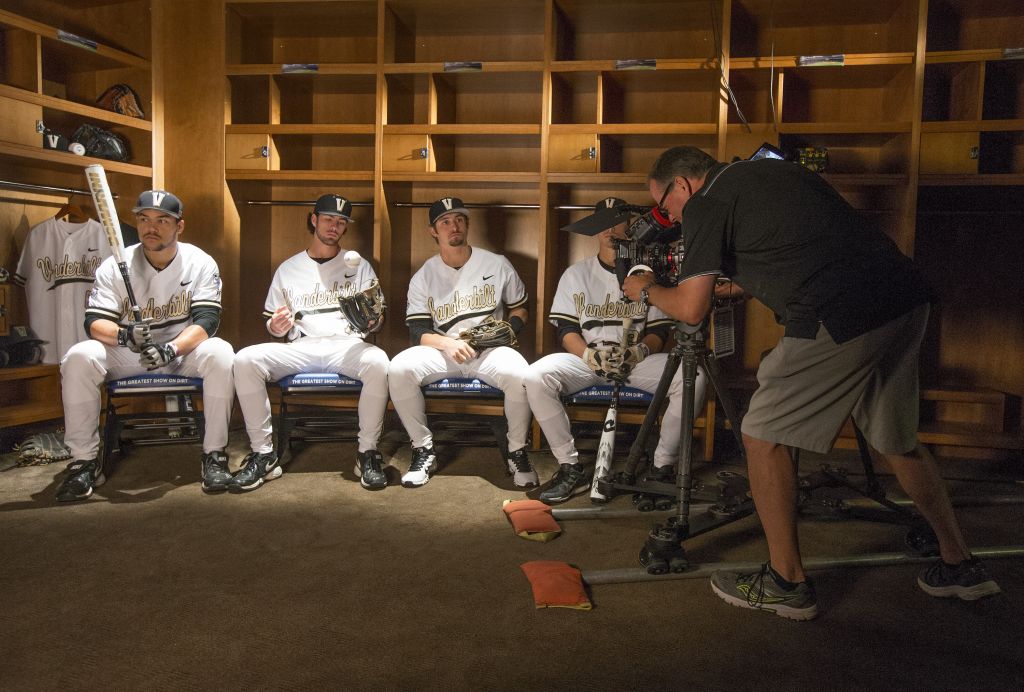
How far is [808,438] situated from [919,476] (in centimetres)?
40

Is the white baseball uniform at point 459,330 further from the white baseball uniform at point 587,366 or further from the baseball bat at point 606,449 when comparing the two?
the baseball bat at point 606,449

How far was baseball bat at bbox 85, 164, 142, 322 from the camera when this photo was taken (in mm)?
3236

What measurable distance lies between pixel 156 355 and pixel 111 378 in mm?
277

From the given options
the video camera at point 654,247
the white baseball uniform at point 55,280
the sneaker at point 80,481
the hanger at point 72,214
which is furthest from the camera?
the hanger at point 72,214

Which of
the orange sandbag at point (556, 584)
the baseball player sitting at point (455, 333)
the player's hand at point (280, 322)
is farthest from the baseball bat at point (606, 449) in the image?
the player's hand at point (280, 322)

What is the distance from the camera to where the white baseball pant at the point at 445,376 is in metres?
3.33

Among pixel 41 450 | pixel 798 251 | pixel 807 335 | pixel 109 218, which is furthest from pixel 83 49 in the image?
pixel 807 335

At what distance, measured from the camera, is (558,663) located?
1.71m

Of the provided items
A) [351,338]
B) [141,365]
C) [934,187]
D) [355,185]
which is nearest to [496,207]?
[355,185]

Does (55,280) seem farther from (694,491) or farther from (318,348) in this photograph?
(694,491)

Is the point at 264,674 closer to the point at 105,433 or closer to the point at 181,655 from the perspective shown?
the point at 181,655

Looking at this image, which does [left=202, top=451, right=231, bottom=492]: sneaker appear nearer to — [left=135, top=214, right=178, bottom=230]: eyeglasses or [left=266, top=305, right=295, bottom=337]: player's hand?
[left=266, top=305, right=295, bottom=337]: player's hand

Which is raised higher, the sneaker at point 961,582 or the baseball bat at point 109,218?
the baseball bat at point 109,218

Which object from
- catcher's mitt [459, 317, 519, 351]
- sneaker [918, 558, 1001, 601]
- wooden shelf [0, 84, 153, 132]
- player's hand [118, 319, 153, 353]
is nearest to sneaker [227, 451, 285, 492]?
player's hand [118, 319, 153, 353]
